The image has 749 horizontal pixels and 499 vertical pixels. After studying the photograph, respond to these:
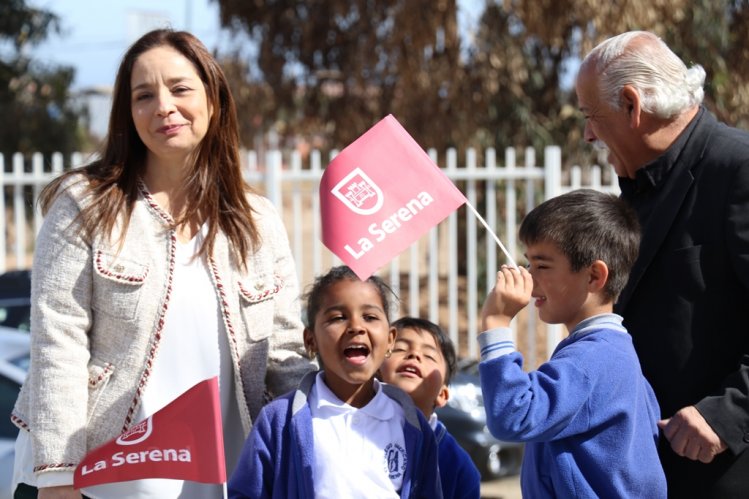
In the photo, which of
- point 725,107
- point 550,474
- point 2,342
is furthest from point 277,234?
point 725,107

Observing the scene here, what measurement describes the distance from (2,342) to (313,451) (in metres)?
3.39

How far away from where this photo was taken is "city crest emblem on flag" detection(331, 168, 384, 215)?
2.66m

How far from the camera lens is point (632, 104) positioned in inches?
105

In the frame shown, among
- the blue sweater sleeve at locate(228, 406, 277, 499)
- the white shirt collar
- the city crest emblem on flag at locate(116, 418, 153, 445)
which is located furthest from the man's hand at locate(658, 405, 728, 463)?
the city crest emblem on flag at locate(116, 418, 153, 445)

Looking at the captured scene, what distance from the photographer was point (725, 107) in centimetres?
1171

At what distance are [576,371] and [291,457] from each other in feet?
2.40

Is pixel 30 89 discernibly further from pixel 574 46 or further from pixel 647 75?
pixel 647 75

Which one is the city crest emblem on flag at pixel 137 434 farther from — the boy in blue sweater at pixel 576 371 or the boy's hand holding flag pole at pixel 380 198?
the boy in blue sweater at pixel 576 371

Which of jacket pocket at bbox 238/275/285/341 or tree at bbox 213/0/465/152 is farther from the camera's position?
tree at bbox 213/0/465/152

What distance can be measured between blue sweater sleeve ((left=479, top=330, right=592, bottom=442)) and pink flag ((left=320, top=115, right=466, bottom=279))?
377mm

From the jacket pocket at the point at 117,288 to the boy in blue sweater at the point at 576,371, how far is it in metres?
0.86

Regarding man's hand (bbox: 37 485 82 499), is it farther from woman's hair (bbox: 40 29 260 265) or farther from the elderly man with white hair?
the elderly man with white hair

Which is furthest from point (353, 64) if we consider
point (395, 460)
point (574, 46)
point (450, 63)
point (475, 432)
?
point (395, 460)

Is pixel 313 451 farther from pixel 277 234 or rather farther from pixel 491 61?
pixel 491 61
